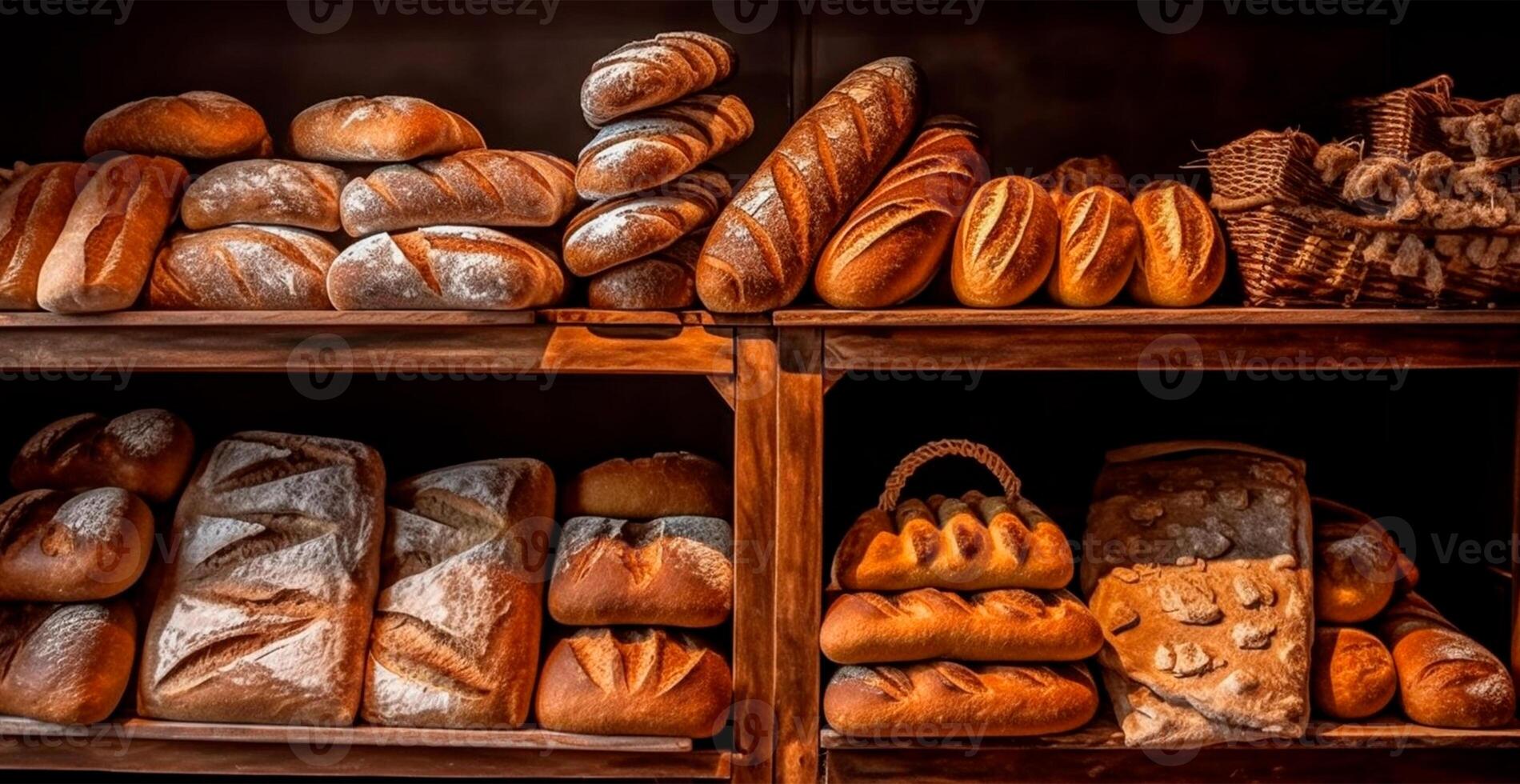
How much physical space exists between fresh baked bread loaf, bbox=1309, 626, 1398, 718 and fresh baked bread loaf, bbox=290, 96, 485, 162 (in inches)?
70.1

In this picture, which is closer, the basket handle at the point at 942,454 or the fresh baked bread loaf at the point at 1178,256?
the fresh baked bread loaf at the point at 1178,256

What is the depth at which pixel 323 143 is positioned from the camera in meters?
2.01

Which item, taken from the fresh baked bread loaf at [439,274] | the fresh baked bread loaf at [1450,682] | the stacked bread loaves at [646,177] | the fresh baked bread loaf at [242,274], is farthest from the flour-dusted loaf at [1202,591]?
the fresh baked bread loaf at [242,274]

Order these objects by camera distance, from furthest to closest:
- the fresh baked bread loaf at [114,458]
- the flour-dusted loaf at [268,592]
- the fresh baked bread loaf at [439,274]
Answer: the fresh baked bread loaf at [114,458], the flour-dusted loaf at [268,592], the fresh baked bread loaf at [439,274]

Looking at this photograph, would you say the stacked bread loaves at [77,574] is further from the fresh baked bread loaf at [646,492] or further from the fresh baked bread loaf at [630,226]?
the fresh baked bread loaf at [630,226]

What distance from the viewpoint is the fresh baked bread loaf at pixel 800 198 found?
6.15ft

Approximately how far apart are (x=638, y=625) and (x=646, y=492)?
277mm

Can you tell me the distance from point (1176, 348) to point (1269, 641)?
53cm

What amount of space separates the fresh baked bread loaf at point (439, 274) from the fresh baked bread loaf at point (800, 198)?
29 centimetres

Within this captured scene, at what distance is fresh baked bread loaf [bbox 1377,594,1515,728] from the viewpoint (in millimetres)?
1972

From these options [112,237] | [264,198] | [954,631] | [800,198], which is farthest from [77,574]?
[954,631]

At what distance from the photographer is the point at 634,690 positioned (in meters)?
1.96

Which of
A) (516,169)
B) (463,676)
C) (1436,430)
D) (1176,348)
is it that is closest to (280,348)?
(516,169)

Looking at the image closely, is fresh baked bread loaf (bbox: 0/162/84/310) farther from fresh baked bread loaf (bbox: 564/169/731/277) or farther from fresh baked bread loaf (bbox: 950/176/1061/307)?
fresh baked bread loaf (bbox: 950/176/1061/307)
